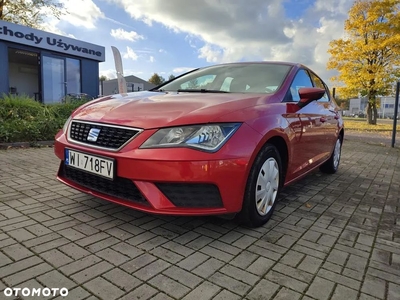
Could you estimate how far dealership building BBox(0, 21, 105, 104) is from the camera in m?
11.3

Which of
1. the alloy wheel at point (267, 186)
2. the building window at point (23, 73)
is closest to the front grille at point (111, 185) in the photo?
the alloy wheel at point (267, 186)

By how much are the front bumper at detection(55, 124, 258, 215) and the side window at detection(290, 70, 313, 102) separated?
116 cm

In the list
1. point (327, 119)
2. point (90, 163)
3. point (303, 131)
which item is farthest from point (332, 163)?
point (90, 163)

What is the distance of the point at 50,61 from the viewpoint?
1270 cm

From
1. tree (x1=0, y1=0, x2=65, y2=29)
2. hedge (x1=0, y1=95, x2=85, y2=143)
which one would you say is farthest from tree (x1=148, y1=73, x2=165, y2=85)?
hedge (x1=0, y1=95, x2=85, y2=143)

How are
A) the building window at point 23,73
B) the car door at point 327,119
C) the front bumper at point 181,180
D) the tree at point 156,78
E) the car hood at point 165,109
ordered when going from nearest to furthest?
1. the front bumper at point 181,180
2. the car hood at point 165,109
3. the car door at point 327,119
4. the building window at point 23,73
5. the tree at point 156,78

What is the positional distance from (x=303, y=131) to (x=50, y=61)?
12.5 meters

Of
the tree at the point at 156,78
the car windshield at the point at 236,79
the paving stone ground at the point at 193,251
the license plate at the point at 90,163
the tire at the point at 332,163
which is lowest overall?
the paving stone ground at the point at 193,251

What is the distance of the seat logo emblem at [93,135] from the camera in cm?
231

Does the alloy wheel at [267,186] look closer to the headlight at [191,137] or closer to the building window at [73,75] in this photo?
the headlight at [191,137]

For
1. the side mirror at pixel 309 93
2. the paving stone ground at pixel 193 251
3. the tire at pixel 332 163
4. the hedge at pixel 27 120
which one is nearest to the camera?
the paving stone ground at pixel 193 251

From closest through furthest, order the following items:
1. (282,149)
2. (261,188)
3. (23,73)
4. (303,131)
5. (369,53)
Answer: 1. (261,188)
2. (282,149)
3. (303,131)
4. (23,73)
5. (369,53)

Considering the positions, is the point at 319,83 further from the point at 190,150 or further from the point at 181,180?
the point at 181,180

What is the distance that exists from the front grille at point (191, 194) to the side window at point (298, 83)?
4.90ft
